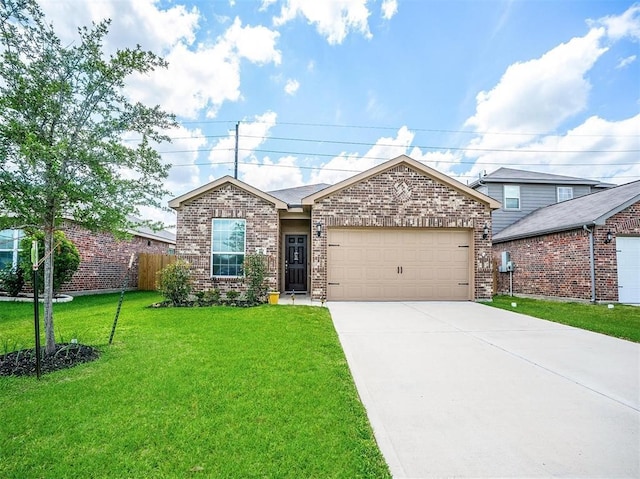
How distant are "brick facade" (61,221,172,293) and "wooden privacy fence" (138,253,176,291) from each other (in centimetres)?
49

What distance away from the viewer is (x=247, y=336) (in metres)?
5.62

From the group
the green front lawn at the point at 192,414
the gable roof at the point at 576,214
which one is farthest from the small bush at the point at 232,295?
the gable roof at the point at 576,214

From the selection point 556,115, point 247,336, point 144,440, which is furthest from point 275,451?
point 556,115

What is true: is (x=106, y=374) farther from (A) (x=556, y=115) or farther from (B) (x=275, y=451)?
(A) (x=556, y=115)

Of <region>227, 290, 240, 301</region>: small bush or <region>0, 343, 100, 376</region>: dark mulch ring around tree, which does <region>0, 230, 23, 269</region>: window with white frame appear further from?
<region>0, 343, 100, 376</region>: dark mulch ring around tree

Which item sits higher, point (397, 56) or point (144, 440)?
point (397, 56)

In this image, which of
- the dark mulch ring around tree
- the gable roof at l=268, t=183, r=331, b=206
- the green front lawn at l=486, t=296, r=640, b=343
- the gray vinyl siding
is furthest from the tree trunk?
the gray vinyl siding

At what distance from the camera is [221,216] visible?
10422 millimetres

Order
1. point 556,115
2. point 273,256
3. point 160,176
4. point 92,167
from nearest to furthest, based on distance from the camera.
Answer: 1. point 92,167
2. point 160,176
3. point 273,256
4. point 556,115

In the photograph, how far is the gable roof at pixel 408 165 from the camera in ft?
33.5

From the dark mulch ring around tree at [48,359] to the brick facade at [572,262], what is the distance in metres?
13.1

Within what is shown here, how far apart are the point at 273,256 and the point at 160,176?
18.0 ft

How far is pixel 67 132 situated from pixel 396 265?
28.3 ft

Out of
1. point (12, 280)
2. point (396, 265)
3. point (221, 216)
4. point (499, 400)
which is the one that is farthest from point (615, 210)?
point (12, 280)
